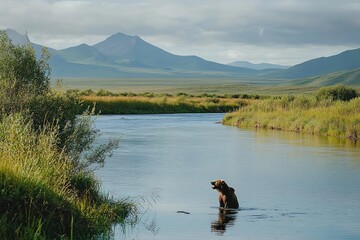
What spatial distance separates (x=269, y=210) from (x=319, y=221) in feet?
4.54

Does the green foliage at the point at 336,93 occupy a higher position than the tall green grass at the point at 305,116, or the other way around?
the green foliage at the point at 336,93

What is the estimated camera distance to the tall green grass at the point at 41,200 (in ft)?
37.0

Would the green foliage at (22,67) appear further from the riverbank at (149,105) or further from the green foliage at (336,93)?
the riverbank at (149,105)

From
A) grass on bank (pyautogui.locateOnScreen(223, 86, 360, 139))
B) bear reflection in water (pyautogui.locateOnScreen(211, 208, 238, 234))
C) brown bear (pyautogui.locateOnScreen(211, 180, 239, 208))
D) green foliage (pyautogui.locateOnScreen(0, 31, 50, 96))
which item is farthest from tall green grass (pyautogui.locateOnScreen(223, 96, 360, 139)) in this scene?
bear reflection in water (pyautogui.locateOnScreen(211, 208, 238, 234))

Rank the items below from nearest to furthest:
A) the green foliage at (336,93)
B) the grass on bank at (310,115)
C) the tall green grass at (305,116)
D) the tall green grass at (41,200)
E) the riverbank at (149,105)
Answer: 1. the tall green grass at (41,200)
2. the tall green grass at (305,116)
3. the grass on bank at (310,115)
4. the green foliage at (336,93)
5. the riverbank at (149,105)

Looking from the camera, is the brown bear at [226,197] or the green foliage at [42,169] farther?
the brown bear at [226,197]

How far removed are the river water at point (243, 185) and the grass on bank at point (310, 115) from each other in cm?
371

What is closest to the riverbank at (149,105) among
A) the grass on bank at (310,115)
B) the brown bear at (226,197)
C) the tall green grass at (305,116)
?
the grass on bank at (310,115)

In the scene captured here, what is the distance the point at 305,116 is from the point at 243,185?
25.1 meters

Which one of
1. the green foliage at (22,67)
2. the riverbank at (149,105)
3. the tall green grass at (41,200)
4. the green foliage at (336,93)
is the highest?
the green foliage at (22,67)

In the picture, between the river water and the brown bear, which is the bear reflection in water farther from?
the brown bear

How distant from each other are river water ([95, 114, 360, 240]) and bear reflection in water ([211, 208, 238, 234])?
0.02 metres

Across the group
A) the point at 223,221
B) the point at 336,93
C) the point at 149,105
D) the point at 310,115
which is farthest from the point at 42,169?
the point at 149,105

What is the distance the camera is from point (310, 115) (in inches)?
1724
